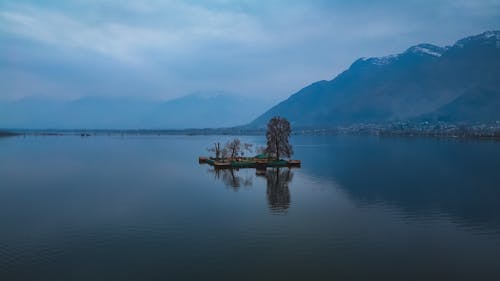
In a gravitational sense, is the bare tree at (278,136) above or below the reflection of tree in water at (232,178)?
above

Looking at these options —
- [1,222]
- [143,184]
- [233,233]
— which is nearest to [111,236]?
[233,233]

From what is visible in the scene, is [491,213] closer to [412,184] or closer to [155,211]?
[412,184]

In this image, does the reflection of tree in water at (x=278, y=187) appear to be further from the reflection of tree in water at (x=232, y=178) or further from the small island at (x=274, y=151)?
the small island at (x=274, y=151)

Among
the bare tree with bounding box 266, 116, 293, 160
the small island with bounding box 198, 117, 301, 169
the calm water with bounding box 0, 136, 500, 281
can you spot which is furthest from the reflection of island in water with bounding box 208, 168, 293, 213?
the bare tree with bounding box 266, 116, 293, 160

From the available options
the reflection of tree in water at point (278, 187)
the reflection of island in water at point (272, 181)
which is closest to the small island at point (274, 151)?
the reflection of island in water at point (272, 181)

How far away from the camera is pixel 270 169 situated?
97.2 metres

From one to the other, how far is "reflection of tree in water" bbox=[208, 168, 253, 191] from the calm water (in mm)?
703

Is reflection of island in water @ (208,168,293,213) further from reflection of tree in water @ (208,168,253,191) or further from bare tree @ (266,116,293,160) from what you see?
bare tree @ (266,116,293,160)

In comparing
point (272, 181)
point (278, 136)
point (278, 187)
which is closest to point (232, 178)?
point (272, 181)

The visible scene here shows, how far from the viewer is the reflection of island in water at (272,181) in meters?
55.2

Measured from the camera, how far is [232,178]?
81.5 meters

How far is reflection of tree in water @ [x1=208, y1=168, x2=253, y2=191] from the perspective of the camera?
73188mm

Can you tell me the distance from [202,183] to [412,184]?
37.0 m

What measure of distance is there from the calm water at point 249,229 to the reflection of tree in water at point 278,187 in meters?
0.27
